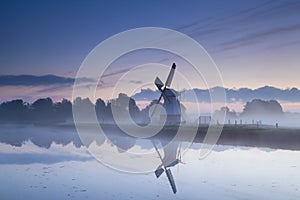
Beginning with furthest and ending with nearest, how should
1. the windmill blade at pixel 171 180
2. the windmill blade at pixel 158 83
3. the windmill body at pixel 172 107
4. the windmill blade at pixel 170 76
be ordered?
the windmill blade at pixel 170 76, the windmill blade at pixel 158 83, the windmill body at pixel 172 107, the windmill blade at pixel 171 180

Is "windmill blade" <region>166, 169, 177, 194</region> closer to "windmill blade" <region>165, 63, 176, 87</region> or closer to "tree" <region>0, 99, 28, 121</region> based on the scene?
"windmill blade" <region>165, 63, 176, 87</region>

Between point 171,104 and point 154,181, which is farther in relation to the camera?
point 171,104

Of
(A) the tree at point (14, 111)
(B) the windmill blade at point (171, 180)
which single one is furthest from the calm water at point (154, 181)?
(A) the tree at point (14, 111)

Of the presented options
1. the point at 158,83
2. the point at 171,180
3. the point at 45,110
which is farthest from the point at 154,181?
the point at 45,110

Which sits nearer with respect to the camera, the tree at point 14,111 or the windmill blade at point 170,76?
the windmill blade at point 170,76

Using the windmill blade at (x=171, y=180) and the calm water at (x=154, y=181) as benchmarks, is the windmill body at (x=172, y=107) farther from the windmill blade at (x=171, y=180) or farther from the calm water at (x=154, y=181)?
the windmill blade at (x=171, y=180)

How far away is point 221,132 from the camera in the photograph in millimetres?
60125

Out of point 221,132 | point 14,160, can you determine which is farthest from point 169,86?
point 14,160

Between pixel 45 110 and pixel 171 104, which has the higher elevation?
pixel 45 110

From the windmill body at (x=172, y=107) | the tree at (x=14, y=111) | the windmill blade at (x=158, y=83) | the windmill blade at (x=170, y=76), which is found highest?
the tree at (x=14, y=111)

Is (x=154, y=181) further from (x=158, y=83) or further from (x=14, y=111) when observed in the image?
(x=14, y=111)

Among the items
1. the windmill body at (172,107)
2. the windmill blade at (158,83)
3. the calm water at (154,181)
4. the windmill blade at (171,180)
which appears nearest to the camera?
the calm water at (154,181)

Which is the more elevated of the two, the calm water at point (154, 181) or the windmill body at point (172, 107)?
the windmill body at point (172, 107)

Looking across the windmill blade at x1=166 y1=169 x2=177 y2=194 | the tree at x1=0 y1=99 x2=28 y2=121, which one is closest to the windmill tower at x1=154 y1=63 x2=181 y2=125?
the windmill blade at x1=166 y1=169 x2=177 y2=194
